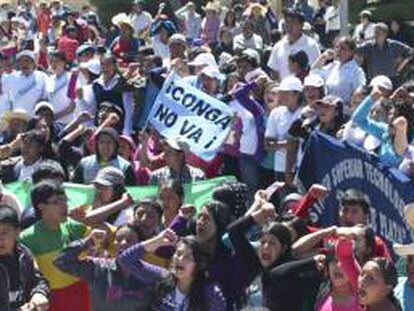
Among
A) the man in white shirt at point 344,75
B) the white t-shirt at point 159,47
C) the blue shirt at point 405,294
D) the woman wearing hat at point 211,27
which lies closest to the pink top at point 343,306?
the blue shirt at point 405,294

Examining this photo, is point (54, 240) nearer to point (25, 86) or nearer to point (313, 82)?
point (313, 82)

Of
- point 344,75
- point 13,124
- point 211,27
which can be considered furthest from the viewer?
point 211,27

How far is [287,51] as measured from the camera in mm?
14266

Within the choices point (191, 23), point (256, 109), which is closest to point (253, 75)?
point (256, 109)

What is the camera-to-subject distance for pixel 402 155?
380 inches

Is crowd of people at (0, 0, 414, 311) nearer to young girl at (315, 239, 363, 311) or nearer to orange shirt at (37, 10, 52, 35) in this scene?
young girl at (315, 239, 363, 311)

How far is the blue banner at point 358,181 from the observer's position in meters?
9.24

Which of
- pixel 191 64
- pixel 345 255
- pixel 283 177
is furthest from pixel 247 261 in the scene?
pixel 191 64

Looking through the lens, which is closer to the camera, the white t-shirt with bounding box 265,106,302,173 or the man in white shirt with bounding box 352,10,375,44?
the white t-shirt with bounding box 265,106,302,173

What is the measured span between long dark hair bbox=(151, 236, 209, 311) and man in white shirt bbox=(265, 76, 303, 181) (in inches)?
157

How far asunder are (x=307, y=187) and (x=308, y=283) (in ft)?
9.46

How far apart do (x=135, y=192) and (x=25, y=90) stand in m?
4.65

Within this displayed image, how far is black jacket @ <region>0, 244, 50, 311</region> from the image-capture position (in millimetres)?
7223

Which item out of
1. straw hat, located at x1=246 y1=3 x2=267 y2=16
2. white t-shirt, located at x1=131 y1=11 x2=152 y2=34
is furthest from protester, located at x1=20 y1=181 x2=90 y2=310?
white t-shirt, located at x1=131 y1=11 x2=152 y2=34
